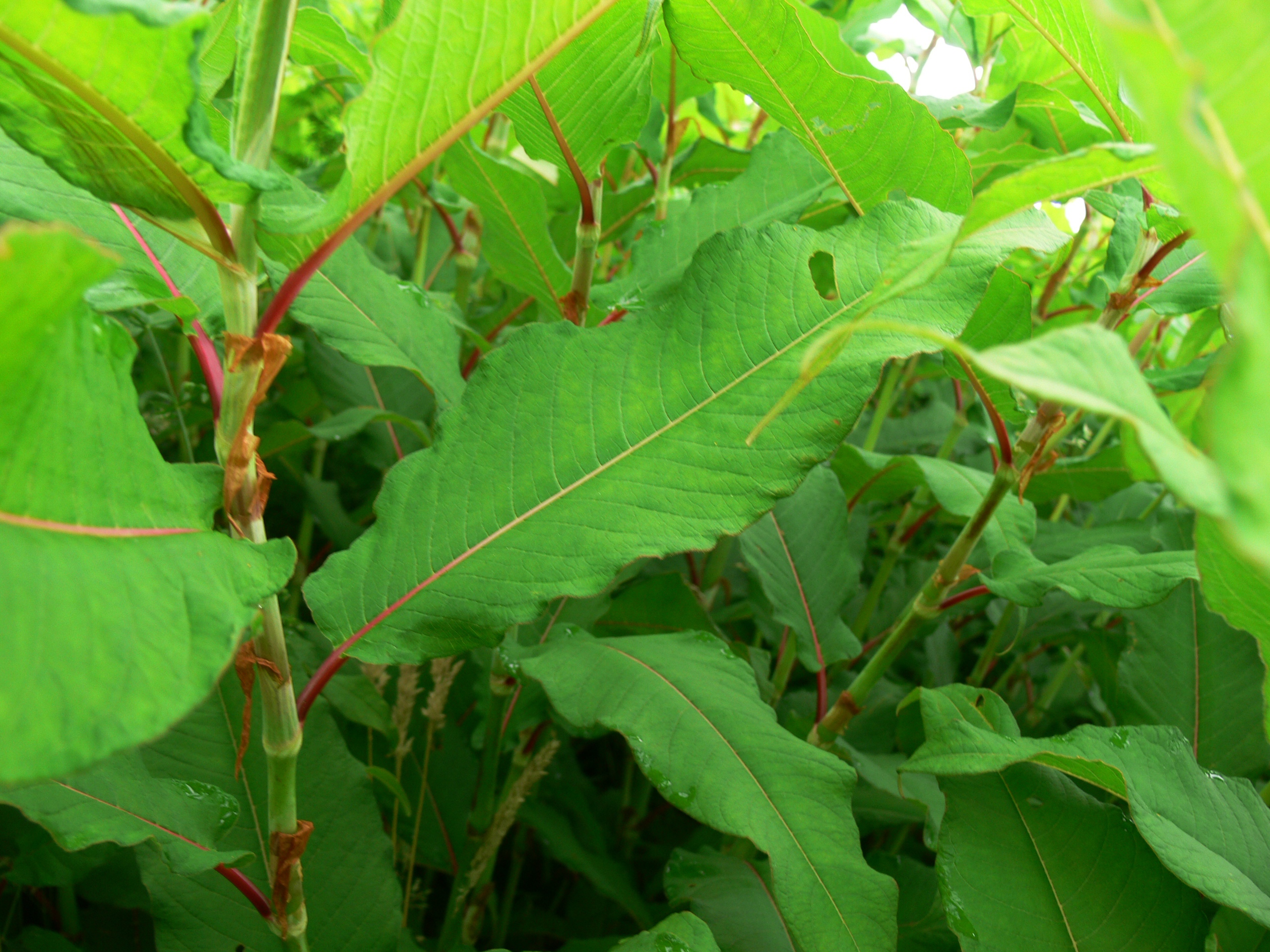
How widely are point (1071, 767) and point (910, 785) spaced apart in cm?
25

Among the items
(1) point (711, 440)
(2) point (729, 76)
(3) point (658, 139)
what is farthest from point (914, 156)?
(3) point (658, 139)

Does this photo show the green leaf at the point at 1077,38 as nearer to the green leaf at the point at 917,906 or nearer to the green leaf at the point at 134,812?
the green leaf at the point at 917,906

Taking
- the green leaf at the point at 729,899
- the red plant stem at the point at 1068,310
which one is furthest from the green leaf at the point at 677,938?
the red plant stem at the point at 1068,310

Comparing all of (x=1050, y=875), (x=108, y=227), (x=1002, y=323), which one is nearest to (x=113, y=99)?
(x=108, y=227)

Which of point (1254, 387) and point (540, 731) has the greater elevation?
point (1254, 387)

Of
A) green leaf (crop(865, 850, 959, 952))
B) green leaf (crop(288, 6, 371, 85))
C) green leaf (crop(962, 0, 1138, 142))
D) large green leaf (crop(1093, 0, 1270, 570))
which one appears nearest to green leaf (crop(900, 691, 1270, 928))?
green leaf (crop(865, 850, 959, 952))

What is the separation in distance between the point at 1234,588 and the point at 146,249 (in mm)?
895

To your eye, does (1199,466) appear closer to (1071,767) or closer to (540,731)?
(1071,767)

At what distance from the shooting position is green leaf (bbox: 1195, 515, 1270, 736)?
58cm

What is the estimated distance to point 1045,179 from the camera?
16.8 inches

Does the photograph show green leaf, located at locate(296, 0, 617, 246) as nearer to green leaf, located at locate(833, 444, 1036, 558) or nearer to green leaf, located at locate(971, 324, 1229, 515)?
green leaf, located at locate(971, 324, 1229, 515)

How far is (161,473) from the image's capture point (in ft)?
1.52

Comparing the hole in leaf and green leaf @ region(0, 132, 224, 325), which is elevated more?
the hole in leaf

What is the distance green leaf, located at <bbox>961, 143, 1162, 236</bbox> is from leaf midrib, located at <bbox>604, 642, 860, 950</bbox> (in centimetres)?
42
